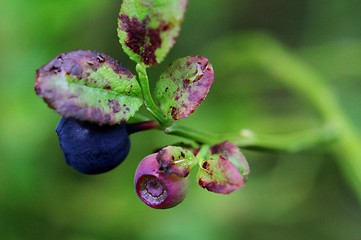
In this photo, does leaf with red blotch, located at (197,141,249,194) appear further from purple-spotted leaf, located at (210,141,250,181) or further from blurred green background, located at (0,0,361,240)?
blurred green background, located at (0,0,361,240)

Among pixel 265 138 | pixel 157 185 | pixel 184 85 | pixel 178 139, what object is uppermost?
pixel 184 85

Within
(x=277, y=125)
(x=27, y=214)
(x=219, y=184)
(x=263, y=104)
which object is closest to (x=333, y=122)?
(x=277, y=125)

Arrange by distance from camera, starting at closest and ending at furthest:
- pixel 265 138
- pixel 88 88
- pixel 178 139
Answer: pixel 88 88, pixel 265 138, pixel 178 139

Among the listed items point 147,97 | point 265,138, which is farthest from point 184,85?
point 265,138

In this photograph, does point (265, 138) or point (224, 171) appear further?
point (265, 138)

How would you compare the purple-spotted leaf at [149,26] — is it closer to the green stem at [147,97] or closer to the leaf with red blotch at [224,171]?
the green stem at [147,97]

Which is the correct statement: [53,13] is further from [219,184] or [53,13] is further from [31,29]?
[219,184]

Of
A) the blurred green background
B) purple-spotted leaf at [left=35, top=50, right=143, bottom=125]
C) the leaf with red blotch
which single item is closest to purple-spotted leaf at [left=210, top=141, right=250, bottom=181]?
the leaf with red blotch

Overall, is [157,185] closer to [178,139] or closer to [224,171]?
[224,171]
